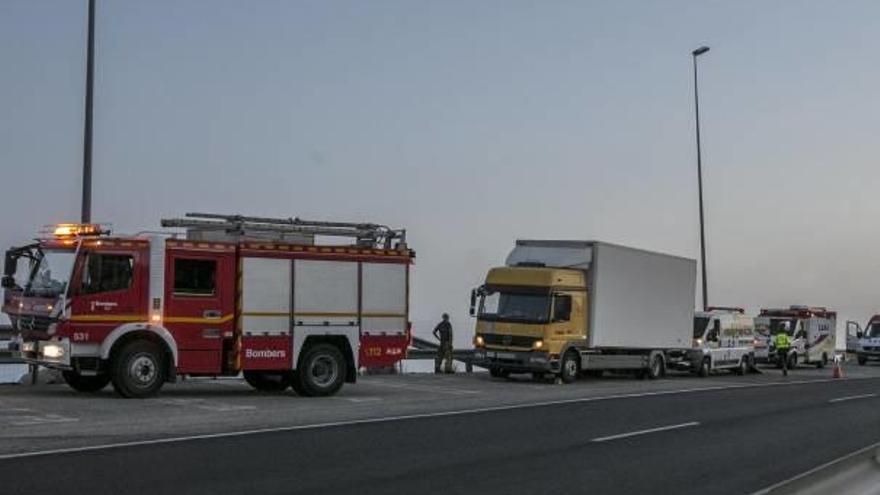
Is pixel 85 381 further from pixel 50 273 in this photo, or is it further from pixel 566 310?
pixel 566 310

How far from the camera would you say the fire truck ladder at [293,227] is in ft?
63.7

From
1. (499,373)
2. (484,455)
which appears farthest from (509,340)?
(484,455)

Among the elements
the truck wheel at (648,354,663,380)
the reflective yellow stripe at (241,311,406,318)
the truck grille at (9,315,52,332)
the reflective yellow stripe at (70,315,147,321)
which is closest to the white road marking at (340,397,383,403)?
the reflective yellow stripe at (241,311,406,318)

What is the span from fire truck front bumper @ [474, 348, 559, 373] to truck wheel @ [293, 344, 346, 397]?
7706 mm

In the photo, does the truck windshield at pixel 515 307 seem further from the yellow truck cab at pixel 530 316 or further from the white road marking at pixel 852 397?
the white road marking at pixel 852 397

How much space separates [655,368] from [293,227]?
→ 49.4ft

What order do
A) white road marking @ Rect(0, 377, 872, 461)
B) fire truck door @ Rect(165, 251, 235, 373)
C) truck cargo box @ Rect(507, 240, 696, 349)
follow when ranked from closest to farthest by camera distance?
1. white road marking @ Rect(0, 377, 872, 461)
2. fire truck door @ Rect(165, 251, 235, 373)
3. truck cargo box @ Rect(507, 240, 696, 349)

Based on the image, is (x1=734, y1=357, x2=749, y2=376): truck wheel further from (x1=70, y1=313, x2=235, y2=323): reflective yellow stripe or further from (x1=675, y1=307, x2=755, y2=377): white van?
(x1=70, y1=313, x2=235, y2=323): reflective yellow stripe

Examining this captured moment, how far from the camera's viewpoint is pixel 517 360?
27.5 metres

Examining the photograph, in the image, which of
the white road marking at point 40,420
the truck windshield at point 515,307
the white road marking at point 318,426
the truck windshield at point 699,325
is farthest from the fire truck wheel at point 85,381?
the truck windshield at point 699,325

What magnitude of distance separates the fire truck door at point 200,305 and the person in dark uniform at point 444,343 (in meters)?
11.3

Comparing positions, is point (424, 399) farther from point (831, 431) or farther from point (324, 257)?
point (831, 431)

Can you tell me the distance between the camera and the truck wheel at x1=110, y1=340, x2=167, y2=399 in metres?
17.8

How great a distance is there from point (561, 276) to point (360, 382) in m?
6.14
